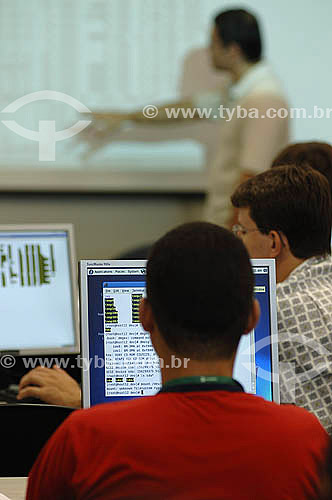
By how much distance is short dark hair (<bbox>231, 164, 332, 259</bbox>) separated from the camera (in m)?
1.73

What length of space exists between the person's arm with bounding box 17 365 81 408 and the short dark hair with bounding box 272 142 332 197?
79 centimetres

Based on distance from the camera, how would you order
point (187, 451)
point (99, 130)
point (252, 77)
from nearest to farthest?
1. point (187, 451)
2. point (252, 77)
3. point (99, 130)

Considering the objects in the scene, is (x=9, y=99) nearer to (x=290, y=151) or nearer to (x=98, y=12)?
(x=98, y=12)

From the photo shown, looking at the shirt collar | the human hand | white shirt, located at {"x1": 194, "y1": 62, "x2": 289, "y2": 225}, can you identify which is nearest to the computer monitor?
white shirt, located at {"x1": 194, "y1": 62, "x2": 289, "y2": 225}

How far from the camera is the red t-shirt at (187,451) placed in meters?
0.97

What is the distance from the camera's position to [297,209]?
1732 millimetres

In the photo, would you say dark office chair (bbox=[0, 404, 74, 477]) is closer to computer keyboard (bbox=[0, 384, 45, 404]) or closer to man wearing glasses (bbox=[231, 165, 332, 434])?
computer keyboard (bbox=[0, 384, 45, 404])

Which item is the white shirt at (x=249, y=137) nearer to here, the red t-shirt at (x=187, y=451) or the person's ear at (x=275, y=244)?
the person's ear at (x=275, y=244)

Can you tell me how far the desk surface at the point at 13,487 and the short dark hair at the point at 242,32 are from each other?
2.44 metres

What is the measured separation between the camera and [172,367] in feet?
3.54

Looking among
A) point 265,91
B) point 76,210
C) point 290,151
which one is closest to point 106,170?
point 76,210

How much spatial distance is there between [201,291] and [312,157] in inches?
46.7

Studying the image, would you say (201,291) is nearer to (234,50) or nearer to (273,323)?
(273,323)

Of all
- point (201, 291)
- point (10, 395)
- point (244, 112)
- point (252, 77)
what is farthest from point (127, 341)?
point (252, 77)
